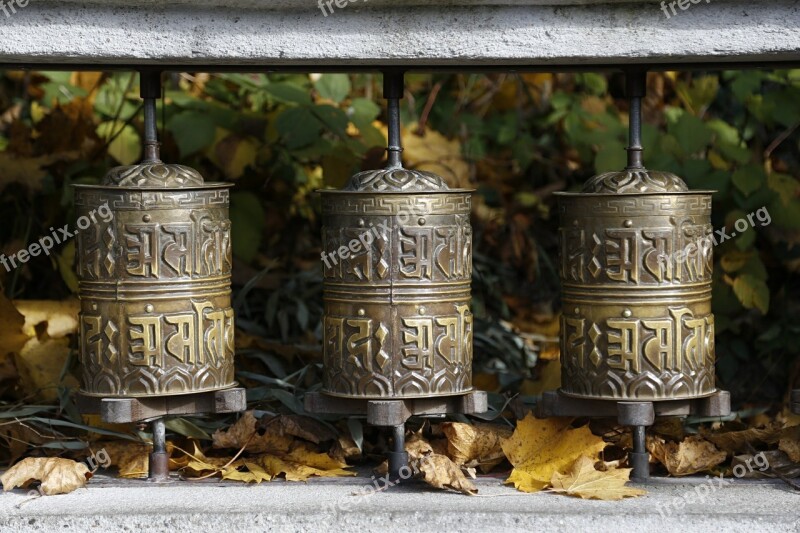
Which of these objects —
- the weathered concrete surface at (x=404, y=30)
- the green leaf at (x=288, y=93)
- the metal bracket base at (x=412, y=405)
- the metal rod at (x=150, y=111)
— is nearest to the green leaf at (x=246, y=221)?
the green leaf at (x=288, y=93)

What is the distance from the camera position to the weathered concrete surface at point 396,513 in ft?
7.50

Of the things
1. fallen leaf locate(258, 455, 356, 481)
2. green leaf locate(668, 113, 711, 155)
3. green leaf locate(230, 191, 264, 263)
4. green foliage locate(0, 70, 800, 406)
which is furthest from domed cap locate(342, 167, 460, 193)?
green leaf locate(668, 113, 711, 155)

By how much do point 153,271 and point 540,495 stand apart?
95 centimetres

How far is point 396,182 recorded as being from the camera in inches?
98.7

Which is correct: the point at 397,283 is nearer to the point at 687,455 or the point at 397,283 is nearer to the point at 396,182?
the point at 396,182

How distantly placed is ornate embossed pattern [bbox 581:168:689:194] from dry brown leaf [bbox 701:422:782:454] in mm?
629

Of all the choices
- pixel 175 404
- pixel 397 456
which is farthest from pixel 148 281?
pixel 397 456

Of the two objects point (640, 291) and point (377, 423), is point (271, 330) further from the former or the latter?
point (640, 291)

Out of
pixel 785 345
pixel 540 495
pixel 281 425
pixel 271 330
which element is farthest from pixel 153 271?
pixel 785 345

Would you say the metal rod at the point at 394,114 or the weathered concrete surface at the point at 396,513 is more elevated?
the metal rod at the point at 394,114

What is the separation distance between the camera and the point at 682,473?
104 inches

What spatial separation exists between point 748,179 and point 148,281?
1.90 meters

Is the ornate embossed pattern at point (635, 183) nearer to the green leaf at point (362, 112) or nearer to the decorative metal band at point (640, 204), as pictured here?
the decorative metal band at point (640, 204)

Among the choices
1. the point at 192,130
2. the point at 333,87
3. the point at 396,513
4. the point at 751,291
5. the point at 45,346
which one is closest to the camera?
the point at 396,513
